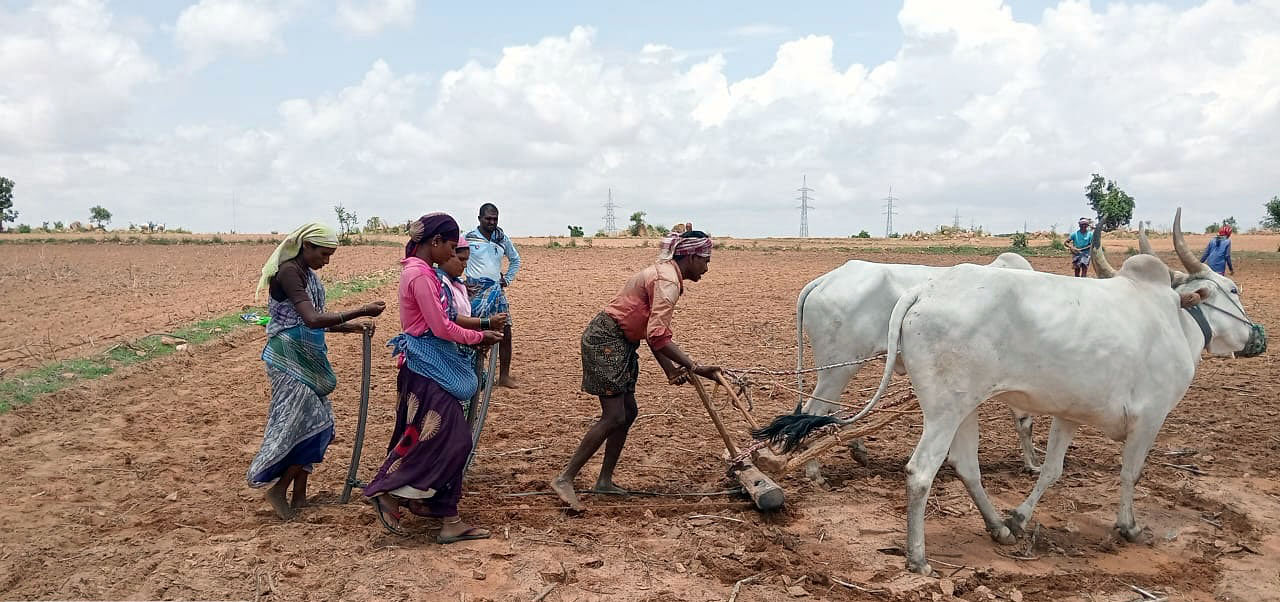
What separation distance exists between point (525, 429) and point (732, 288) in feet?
39.6

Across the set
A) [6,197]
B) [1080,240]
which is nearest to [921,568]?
[1080,240]

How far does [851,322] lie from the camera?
649 cm

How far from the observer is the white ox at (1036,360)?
461 centimetres

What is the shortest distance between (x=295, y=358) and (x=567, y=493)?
5.92 ft

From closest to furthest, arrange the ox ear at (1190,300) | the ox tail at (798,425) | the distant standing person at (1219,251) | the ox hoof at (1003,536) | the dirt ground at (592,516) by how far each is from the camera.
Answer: the dirt ground at (592,516) → the ox tail at (798,425) → the ox hoof at (1003,536) → the ox ear at (1190,300) → the distant standing person at (1219,251)

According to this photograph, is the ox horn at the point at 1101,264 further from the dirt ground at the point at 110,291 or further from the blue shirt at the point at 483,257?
the dirt ground at the point at 110,291

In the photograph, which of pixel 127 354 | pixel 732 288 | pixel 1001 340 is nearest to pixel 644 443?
pixel 1001 340

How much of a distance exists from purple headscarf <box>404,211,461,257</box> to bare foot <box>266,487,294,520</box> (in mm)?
1639

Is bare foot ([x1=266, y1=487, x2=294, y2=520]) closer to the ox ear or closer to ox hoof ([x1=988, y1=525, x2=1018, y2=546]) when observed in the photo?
ox hoof ([x1=988, y1=525, x2=1018, y2=546])

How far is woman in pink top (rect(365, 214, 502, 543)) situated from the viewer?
4641 millimetres

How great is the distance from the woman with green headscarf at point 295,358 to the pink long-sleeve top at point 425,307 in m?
0.32

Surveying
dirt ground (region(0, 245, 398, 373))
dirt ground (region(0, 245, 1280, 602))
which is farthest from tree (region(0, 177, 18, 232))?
dirt ground (region(0, 245, 1280, 602))

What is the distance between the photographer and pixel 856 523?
524cm

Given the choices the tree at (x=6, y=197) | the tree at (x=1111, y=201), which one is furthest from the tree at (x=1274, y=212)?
the tree at (x=6, y=197)
